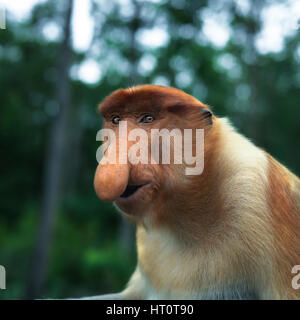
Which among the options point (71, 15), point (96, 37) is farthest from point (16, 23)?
point (71, 15)

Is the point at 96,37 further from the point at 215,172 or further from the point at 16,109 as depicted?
the point at 215,172

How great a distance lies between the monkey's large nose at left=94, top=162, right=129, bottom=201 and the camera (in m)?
1.49

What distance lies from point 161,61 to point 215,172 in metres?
6.92

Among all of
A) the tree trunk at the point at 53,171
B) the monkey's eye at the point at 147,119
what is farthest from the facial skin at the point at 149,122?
the tree trunk at the point at 53,171

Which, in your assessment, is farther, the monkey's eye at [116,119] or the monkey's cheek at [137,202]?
the monkey's eye at [116,119]

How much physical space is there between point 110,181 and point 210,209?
63 cm

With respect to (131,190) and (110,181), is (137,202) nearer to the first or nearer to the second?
(131,190)

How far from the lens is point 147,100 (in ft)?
6.24

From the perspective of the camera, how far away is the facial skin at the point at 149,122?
5.71ft

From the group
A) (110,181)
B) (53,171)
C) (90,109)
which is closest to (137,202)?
(110,181)

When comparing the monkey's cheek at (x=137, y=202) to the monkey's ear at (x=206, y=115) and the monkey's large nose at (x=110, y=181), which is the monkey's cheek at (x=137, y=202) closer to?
the monkey's large nose at (x=110, y=181)

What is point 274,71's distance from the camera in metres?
12.9

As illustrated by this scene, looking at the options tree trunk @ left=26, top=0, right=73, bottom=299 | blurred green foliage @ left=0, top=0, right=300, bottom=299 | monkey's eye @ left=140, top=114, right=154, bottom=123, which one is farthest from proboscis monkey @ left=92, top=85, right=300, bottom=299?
tree trunk @ left=26, top=0, right=73, bottom=299

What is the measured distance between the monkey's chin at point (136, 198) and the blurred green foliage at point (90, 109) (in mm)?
4264
